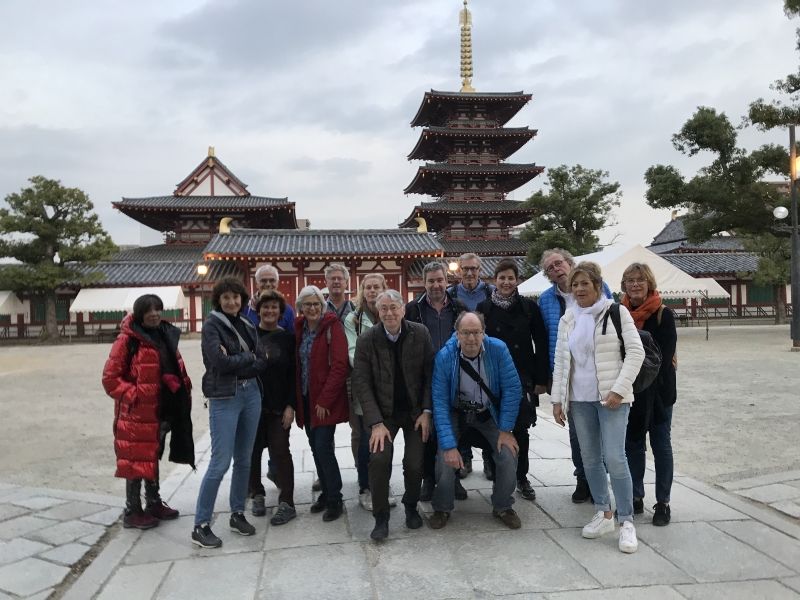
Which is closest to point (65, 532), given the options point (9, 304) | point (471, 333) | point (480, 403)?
point (480, 403)

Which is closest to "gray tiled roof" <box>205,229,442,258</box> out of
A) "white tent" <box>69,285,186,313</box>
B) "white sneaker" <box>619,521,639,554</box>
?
"white tent" <box>69,285,186,313</box>

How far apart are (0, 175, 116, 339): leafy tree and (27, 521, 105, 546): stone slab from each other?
780 inches

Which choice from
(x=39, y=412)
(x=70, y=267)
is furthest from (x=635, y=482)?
(x=70, y=267)

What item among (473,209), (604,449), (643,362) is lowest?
(604,449)

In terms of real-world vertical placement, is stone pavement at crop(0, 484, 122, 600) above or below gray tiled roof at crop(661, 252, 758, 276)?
below

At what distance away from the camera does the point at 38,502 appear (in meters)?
4.09

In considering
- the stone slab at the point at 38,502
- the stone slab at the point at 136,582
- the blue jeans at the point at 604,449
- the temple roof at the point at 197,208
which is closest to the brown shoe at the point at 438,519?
the blue jeans at the point at 604,449

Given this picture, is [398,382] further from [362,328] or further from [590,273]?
[590,273]

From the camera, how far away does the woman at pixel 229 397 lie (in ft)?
10.8

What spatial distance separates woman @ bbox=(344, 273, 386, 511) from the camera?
154 inches

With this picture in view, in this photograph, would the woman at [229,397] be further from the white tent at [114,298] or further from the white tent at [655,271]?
the white tent at [114,298]

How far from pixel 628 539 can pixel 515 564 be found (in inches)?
27.4

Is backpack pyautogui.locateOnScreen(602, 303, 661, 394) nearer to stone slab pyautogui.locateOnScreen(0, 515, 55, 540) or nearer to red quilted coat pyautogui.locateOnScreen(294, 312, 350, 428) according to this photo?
red quilted coat pyautogui.locateOnScreen(294, 312, 350, 428)

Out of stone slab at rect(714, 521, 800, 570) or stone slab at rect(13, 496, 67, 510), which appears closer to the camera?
stone slab at rect(714, 521, 800, 570)
